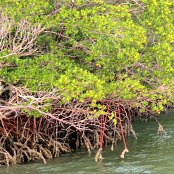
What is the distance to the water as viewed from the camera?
8.82m

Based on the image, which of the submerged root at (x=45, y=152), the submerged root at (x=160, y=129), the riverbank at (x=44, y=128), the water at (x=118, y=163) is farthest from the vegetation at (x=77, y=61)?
the submerged root at (x=160, y=129)

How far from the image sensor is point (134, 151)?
34.9 feet

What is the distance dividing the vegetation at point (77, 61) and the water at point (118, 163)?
56 cm

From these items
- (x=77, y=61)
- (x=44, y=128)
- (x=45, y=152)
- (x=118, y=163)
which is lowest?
(x=118, y=163)

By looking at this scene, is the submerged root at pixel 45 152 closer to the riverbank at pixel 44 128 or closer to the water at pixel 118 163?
the riverbank at pixel 44 128

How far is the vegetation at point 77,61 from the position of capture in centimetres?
919

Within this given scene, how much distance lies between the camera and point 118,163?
9398mm

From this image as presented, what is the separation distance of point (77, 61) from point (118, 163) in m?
2.55

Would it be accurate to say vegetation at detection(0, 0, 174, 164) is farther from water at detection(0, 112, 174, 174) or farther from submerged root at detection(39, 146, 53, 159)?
water at detection(0, 112, 174, 174)

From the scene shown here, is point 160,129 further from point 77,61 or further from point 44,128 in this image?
point 44,128

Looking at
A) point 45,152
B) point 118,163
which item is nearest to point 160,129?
point 118,163

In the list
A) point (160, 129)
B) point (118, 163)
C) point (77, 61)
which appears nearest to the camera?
point (118, 163)

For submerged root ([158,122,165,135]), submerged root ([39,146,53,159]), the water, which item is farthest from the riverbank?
submerged root ([158,122,165,135])

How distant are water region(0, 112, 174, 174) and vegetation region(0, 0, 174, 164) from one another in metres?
0.56
